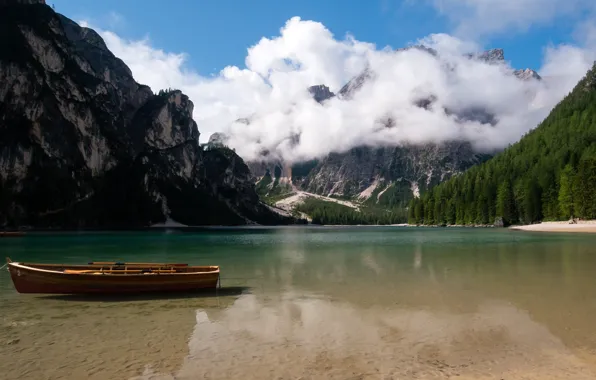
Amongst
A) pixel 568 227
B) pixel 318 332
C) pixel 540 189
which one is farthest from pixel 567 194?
pixel 318 332

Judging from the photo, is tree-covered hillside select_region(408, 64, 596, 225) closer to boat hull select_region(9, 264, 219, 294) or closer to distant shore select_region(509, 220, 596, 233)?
distant shore select_region(509, 220, 596, 233)

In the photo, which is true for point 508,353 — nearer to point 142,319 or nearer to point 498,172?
point 142,319

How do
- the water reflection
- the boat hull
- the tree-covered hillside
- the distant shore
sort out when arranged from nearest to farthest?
the water reflection < the boat hull < the distant shore < the tree-covered hillside

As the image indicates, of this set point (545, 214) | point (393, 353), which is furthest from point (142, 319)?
point (545, 214)

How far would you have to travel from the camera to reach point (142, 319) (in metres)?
20.0

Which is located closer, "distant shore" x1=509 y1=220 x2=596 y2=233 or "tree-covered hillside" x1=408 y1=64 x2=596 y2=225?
"distant shore" x1=509 y1=220 x2=596 y2=233

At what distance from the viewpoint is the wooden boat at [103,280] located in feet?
83.8

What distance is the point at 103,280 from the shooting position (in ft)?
84.4

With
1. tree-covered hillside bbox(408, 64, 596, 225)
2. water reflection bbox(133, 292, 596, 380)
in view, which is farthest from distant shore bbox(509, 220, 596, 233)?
water reflection bbox(133, 292, 596, 380)

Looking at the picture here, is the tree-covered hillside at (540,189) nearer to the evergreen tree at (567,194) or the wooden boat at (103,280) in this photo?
the evergreen tree at (567,194)

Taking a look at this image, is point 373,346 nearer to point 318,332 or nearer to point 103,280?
point 318,332

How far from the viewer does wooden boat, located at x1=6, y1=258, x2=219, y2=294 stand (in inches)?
1006

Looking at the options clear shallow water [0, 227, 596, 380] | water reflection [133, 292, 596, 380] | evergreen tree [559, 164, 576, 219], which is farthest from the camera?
evergreen tree [559, 164, 576, 219]

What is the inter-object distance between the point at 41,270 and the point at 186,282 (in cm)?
932
